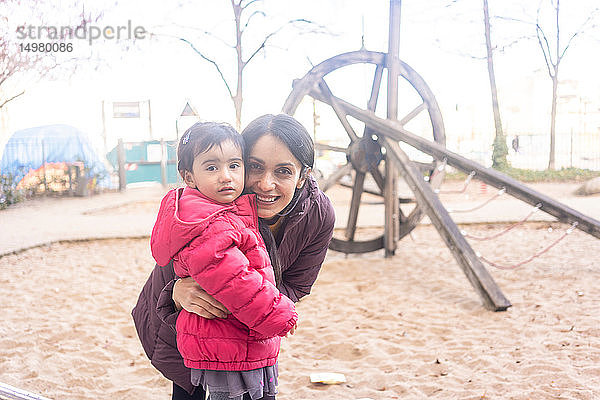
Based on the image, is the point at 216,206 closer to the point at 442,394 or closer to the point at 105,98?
the point at 442,394

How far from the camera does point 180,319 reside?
1.29 m

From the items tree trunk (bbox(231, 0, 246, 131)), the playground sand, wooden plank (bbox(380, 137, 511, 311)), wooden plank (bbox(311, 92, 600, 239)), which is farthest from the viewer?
tree trunk (bbox(231, 0, 246, 131))

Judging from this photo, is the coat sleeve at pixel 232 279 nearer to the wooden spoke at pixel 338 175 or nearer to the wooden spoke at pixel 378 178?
the wooden spoke at pixel 338 175

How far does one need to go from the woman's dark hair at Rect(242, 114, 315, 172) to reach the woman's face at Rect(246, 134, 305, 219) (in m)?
0.01

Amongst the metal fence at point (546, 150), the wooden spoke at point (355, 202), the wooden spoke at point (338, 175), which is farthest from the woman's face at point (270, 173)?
the metal fence at point (546, 150)

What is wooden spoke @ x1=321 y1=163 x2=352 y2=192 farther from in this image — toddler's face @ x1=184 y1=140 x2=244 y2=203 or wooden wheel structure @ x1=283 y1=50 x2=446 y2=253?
toddler's face @ x1=184 y1=140 x2=244 y2=203

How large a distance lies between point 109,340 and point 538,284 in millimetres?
3081

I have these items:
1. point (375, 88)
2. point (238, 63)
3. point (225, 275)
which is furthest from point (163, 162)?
point (225, 275)

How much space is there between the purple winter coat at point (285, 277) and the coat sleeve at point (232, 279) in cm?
24

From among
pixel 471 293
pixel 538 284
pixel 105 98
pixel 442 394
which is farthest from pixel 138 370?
pixel 105 98

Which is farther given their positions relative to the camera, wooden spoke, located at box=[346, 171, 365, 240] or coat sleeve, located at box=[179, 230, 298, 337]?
wooden spoke, located at box=[346, 171, 365, 240]

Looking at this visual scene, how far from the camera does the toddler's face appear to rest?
1.23 meters

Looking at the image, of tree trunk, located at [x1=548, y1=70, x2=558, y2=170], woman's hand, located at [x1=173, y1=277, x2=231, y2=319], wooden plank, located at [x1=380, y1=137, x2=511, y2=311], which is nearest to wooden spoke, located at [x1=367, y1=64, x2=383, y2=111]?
wooden plank, located at [x1=380, y1=137, x2=511, y2=311]

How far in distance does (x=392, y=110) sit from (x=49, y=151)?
929 cm
